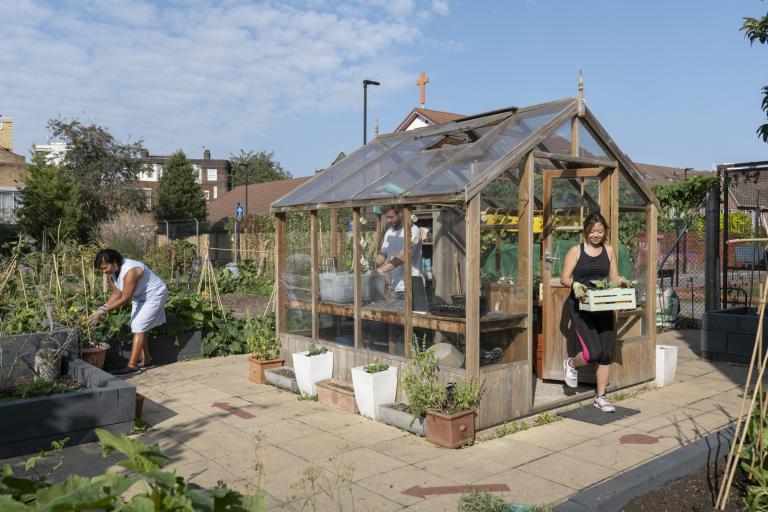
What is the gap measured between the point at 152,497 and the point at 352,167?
5974mm

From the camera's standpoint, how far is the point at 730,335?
8531 millimetres

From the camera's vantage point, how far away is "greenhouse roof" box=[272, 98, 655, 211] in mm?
5754

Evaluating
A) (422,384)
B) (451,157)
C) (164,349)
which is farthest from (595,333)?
(164,349)

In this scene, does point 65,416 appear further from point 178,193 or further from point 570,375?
point 178,193

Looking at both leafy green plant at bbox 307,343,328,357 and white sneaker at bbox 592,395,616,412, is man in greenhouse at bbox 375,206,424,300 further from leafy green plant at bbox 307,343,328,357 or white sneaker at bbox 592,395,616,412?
white sneaker at bbox 592,395,616,412

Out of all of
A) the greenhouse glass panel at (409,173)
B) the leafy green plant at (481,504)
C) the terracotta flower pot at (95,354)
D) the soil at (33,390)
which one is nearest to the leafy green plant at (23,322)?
the terracotta flower pot at (95,354)

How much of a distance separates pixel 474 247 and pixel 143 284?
438cm

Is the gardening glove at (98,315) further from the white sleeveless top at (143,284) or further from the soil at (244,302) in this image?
the soil at (244,302)

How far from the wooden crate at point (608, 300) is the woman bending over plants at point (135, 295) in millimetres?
4974

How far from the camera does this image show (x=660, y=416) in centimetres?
611

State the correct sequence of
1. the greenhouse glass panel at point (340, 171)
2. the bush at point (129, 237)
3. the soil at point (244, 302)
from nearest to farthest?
the greenhouse glass panel at point (340, 171) → the soil at point (244, 302) → the bush at point (129, 237)

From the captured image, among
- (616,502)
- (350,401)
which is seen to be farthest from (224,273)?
(616,502)

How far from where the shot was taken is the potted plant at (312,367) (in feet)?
22.2

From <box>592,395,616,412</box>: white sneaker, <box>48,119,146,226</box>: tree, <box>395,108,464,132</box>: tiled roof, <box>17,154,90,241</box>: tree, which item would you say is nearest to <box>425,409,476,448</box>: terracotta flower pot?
<box>592,395,616,412</box>: white sneaker
